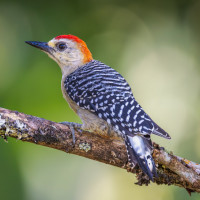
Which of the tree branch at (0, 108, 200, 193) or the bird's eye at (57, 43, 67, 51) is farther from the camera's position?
the bird's eye at (57, 43, 67, 51)

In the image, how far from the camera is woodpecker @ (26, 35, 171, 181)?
3.95 metres

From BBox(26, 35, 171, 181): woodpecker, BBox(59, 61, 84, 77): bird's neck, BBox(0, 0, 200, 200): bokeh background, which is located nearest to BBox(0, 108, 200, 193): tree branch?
BBox(26, 35, 171, 181): woodpecker

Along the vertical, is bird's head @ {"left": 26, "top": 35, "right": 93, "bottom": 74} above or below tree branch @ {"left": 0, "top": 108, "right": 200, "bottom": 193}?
above

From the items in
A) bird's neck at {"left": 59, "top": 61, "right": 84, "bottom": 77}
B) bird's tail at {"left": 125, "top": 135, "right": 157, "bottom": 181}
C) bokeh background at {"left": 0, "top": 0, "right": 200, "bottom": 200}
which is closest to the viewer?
bird's tail at {"left": 125, "top": 135, "right": 157, "bottom": 181}

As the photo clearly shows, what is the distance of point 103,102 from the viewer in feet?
14.4

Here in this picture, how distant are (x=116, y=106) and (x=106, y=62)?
105 inches

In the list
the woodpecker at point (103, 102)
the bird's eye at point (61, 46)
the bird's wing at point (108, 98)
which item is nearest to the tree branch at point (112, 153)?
the woodpecker at point (103, 102)

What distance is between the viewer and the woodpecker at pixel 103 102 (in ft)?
13.0

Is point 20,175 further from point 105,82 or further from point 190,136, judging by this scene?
point 190,136

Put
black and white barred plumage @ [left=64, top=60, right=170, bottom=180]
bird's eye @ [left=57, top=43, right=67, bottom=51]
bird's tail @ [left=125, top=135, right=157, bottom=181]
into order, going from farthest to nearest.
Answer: bird's eye @ [left=57, top=43, right=67, bottom=51], black and white barred plumage @ [left=64, top=60, right=170, bottom=180], bird's tail @ [left=125, top=135, right=157, bottom=181]

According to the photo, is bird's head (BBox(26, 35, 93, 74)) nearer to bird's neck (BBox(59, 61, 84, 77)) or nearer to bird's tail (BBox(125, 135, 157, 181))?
bird's neck (BBox(59, 61, 84, 77))

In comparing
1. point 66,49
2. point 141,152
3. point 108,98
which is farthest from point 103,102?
point 66,49

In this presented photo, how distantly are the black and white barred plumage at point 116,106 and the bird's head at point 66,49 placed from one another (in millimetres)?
229

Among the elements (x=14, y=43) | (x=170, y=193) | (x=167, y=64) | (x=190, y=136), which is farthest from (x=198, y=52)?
(x=14, y=43)
